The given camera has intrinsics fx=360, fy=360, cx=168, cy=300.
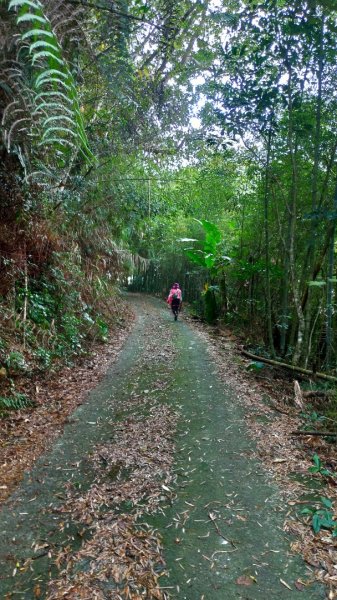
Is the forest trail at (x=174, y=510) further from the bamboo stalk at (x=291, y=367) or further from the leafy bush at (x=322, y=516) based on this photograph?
the bamboo stalk at (x=291, y=367)

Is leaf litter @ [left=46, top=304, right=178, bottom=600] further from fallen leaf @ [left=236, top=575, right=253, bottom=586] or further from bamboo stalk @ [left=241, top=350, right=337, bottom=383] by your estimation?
bamboo stalk @ [left=241, top=350, right=337, bottom=383]

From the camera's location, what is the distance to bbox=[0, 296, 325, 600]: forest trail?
2.18 metres

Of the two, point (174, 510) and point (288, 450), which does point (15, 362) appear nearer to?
point (174, 510)

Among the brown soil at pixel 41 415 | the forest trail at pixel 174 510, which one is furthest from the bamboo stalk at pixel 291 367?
the brown soil at pixel 41 415

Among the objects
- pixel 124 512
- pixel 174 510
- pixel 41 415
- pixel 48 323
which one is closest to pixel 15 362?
pixel 41 415

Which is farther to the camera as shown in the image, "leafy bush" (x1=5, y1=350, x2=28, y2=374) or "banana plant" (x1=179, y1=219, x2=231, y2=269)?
"banana plant" (x1=179, y1=219, x2=231, y2=269)

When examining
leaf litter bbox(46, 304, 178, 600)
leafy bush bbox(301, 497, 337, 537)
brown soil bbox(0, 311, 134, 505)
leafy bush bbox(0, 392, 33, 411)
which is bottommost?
brown soil bbox(0, 311, 134, 505)

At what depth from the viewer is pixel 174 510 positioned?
9.37 ft

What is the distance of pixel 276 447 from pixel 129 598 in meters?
2.30

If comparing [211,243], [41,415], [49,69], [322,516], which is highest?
[49,69]

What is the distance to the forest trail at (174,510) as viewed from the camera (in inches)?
86.0

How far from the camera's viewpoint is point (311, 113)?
Result: 18.7 feet

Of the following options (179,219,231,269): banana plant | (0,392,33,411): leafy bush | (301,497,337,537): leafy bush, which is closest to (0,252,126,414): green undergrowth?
(0,392,33,411): leafy bush

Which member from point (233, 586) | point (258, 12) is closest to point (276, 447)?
point (233, 586)
